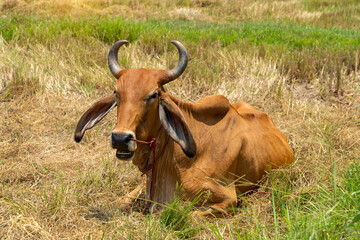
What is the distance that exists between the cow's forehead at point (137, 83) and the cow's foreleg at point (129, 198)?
3.19 ft

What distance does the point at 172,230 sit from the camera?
10.7 ft

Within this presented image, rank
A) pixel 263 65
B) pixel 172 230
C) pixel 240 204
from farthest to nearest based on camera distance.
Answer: pixel 263 65 < pixel 240 204 < pixel 172 230

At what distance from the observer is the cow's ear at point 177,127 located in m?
3.42

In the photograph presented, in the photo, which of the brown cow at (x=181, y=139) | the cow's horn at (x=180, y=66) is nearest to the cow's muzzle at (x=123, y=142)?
the brown cow at (x=181, y=139)

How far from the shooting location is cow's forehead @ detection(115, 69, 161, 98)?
3.29 metres

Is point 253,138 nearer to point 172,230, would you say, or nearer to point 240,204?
point 240,204

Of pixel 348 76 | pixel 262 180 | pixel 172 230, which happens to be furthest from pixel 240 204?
pixel 348 76

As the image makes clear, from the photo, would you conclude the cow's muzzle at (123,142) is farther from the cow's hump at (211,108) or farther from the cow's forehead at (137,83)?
the cow's hump at (211,108)

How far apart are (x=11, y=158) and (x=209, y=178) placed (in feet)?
7.71

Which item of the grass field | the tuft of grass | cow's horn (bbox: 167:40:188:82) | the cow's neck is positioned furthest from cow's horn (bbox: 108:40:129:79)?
the tuft of grass

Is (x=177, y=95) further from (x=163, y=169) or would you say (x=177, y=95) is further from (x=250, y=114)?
(x=163, y=169)

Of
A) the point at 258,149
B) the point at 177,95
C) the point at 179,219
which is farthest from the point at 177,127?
the point at 177,95

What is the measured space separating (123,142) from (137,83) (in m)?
0.50

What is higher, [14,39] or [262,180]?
[14,39]
